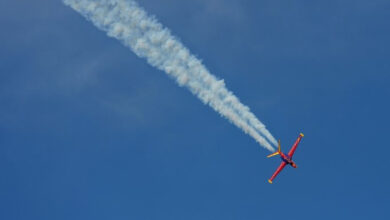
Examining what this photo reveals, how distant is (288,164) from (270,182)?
10.6ft

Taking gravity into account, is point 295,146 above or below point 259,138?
above

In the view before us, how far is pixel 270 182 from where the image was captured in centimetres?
8250

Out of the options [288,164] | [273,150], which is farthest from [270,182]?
[273,150]

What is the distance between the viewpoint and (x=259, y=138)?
6981 centimetres

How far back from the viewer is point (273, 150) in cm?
7356

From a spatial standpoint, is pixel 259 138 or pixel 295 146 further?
pixel 295 146

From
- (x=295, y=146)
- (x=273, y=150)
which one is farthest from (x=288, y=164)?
(x=273, y=150)

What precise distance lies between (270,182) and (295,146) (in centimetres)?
555

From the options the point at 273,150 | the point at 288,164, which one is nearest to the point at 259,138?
the point at 273,150

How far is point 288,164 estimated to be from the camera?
8212 centimetres

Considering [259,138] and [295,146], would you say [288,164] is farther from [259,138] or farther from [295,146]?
[259,138]

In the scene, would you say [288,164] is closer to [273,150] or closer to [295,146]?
[295,146]

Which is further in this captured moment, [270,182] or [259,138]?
[270,182]

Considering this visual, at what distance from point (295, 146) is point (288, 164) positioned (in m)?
2.45
